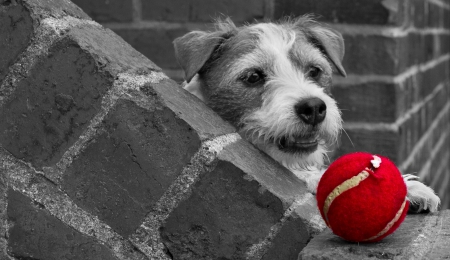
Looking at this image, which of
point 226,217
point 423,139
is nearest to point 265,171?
point 226,217

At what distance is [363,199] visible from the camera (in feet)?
4.75

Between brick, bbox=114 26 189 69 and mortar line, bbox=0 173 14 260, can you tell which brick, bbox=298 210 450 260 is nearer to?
mortar line, bbox=0 173 14 260

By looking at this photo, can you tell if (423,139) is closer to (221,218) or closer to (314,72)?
(314,72)

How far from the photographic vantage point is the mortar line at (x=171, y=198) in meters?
1.54

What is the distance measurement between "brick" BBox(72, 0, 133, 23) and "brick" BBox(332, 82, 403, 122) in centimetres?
123

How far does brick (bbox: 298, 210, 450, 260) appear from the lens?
142cm

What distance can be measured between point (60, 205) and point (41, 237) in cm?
10

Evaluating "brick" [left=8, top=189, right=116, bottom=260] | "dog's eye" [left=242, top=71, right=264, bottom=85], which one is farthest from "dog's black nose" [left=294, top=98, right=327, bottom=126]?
"brick" [left=8, top=189, right=116, bottom=260]

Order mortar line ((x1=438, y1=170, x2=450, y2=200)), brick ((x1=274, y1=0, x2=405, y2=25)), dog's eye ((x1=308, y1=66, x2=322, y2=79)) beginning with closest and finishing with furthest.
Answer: dog's eye ((x1=308, y1=66, x2=322, y2=79)) < brick ((x1=274, y1=0, x2=405, y2=25)) < mortar line ((x1=438, y1=170, x2=450, y2=200))

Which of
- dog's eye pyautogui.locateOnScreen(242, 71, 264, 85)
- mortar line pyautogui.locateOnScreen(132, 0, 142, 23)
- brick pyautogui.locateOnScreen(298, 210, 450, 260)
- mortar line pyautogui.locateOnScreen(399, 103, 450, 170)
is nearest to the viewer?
brick pyautogui.locateOnScreen(298, 210, 450, 260)

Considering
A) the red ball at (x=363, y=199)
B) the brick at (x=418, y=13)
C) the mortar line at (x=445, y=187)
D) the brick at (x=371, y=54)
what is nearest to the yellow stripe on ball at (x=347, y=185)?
the red ball at (x=363, y=199)

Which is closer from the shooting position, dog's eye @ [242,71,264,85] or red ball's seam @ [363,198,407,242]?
red ball's seam @ [363,198,407,242]

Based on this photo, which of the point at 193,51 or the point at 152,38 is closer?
the point at 193,51

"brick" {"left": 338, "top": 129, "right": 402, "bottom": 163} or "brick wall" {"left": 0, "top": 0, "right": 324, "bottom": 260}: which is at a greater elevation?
"brick" {"left": 338, "top": 129, "right": 402, "bottom": 163}
